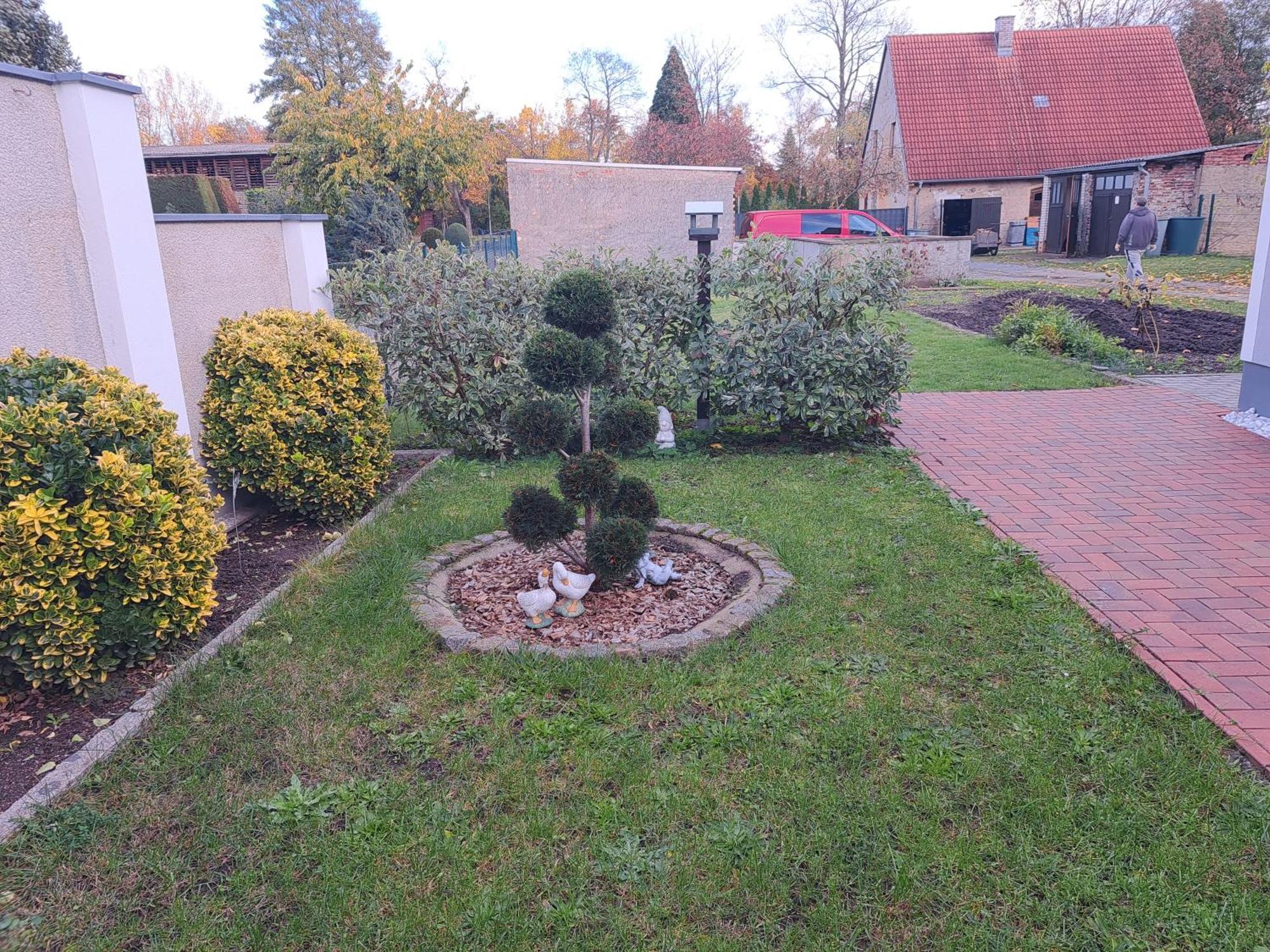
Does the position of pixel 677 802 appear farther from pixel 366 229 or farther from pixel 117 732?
pixel 366 229

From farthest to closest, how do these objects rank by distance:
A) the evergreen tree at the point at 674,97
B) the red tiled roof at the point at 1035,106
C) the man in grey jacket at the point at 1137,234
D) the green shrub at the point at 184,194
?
the evergreen tree at the point at 674,97 < the red tiled roof at the point at 1035,106 < the green shrub at the point at 184,194 < the man in grey jacket at the point at 1137,234

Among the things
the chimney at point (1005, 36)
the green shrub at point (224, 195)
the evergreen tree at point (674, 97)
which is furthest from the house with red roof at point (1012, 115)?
the green shrub at point (224, 195)

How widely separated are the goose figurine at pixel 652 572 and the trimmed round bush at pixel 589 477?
435 millimetres

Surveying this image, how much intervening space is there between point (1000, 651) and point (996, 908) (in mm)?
1420

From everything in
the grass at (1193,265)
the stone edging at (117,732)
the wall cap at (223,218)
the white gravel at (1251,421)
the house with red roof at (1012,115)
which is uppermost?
the house with red roof at (1012,115)

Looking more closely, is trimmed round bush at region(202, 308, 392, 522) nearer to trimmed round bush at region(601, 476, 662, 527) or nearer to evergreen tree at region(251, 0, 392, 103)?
trimmed round bush at region(601, 476, 662, 527)

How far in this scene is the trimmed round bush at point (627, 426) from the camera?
3.84 m

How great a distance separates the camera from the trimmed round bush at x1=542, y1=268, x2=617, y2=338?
376 cm

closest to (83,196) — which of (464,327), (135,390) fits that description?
(135,390)

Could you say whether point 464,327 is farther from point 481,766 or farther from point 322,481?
point 481,766

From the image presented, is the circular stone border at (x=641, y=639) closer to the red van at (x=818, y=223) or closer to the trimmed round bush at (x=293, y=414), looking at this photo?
the trimmed round bush at (x=293, y=414)

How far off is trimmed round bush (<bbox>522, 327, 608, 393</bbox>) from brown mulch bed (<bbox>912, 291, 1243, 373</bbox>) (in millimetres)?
7738

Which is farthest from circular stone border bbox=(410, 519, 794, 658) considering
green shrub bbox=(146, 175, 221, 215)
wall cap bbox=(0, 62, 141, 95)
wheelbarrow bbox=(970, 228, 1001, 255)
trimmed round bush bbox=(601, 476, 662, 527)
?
wheelbarrow bbox=(970, 228, 1001, 255)

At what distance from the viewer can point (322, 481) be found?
4930 millimetres
